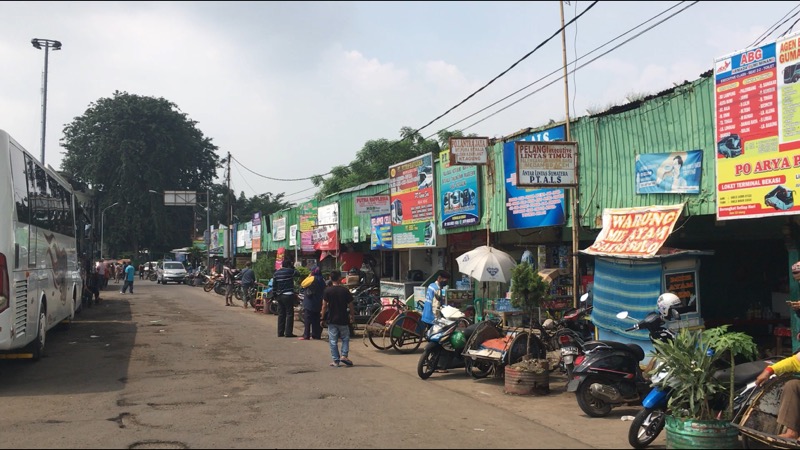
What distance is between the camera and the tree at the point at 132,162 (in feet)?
211

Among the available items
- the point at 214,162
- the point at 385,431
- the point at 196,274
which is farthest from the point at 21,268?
the point at 214,162

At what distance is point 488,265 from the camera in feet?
42.8

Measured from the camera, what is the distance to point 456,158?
14.2 m

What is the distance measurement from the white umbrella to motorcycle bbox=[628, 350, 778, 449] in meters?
6.20

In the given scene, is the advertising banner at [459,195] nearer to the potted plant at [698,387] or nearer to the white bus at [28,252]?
the white bus at [28,252]

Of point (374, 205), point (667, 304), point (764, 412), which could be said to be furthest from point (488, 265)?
point (374, 205)

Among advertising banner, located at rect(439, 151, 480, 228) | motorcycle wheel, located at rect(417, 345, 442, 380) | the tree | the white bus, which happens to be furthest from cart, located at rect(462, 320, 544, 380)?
the tree

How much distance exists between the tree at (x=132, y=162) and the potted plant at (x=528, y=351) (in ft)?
193

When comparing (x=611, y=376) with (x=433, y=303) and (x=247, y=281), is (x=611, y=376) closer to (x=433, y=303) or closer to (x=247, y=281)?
(x=433, y=303)

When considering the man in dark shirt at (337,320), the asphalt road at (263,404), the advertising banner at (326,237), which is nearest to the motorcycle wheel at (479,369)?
the asphalt road at (263,404)

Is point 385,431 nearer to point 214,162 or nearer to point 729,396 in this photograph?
point 729,396

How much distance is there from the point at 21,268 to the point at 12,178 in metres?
1.41

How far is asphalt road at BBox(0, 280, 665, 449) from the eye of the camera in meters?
6.73

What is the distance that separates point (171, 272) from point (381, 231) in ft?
111
